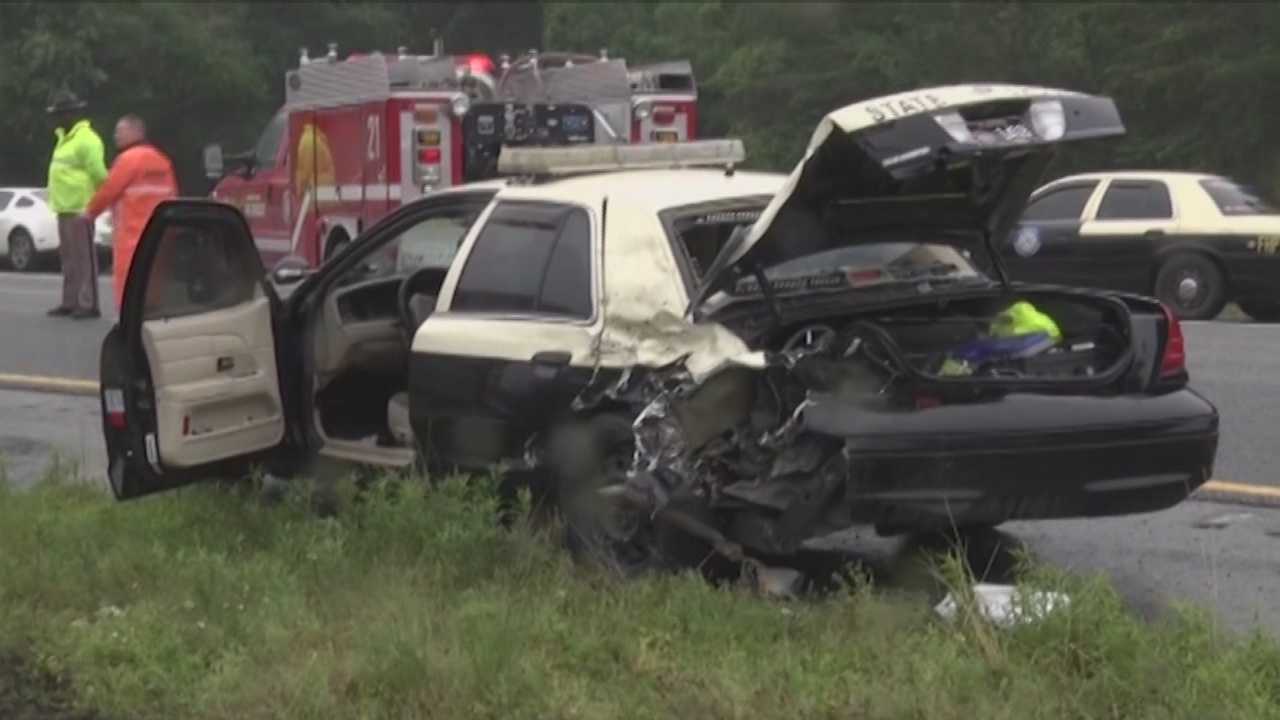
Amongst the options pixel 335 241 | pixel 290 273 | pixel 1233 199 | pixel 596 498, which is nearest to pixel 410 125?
pixel 335 241

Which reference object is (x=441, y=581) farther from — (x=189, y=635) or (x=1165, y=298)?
(x=1165, y=298)

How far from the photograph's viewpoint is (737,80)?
33.9 m

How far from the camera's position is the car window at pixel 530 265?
290 inches

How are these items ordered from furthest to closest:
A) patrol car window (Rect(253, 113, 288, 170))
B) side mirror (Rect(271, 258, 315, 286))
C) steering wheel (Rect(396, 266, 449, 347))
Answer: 1. patrol car window (Rect(253, 113, 288, 170))
2. side mirror (Rect(271, 258, 315, 286))
3. steering wheel (Rect(396, 266, 449, 347))

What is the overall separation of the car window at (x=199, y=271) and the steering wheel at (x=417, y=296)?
2.11ft

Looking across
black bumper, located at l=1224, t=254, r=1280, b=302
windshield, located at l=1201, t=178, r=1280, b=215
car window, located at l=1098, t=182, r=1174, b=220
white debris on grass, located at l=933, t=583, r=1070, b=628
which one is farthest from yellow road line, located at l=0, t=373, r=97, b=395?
windshield, located at l=1201, t=178, r=1280, b=215

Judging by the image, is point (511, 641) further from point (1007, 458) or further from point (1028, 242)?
point (1028, 242)

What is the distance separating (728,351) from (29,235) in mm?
26484

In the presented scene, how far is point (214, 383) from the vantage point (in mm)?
7820

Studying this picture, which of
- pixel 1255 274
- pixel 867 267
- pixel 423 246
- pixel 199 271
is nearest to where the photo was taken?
pixel 867 267

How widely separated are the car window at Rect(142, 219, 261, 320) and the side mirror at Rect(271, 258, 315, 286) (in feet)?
2.68

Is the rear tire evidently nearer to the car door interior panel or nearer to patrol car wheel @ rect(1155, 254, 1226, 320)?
patrol car wheel @ rect(1155, 254, 1226, 320)

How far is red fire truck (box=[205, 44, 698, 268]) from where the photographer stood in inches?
651

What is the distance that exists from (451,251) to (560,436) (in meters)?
3.46
